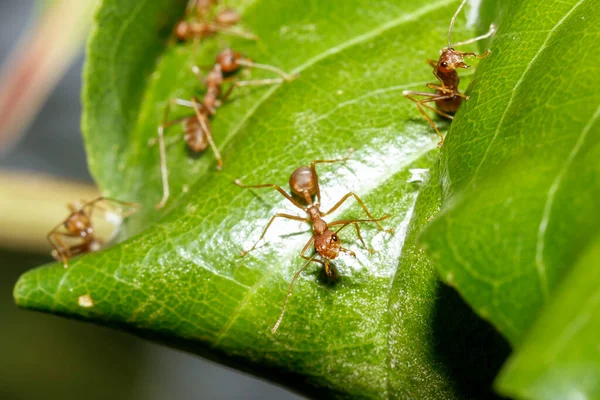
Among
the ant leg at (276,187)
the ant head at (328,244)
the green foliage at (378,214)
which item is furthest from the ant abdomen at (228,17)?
the ant head at (328,244)

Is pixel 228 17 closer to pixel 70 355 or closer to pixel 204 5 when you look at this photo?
pixel 204 5

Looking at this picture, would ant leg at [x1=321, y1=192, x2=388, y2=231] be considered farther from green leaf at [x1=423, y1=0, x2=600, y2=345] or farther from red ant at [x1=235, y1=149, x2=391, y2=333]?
green leaf at [x1=423, y1=0, x2=600, y2=345]


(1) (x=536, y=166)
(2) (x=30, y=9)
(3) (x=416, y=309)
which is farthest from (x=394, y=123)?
(2) (x=30, y=9)

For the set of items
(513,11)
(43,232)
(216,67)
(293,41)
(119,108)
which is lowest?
(43,232)

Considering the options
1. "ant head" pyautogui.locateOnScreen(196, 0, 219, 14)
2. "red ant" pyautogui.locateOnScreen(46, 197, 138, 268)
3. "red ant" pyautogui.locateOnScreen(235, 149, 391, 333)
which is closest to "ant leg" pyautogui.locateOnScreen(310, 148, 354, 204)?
"red ant" pyautogui.locateOnScreen(235, 149, 391, 333)

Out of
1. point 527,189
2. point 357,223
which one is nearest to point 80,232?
point 357,223

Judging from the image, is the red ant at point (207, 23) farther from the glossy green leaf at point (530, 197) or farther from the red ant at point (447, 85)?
the glossy green leaf at point (530, 197)

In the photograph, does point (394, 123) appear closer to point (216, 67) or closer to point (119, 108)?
point (216, 67)
